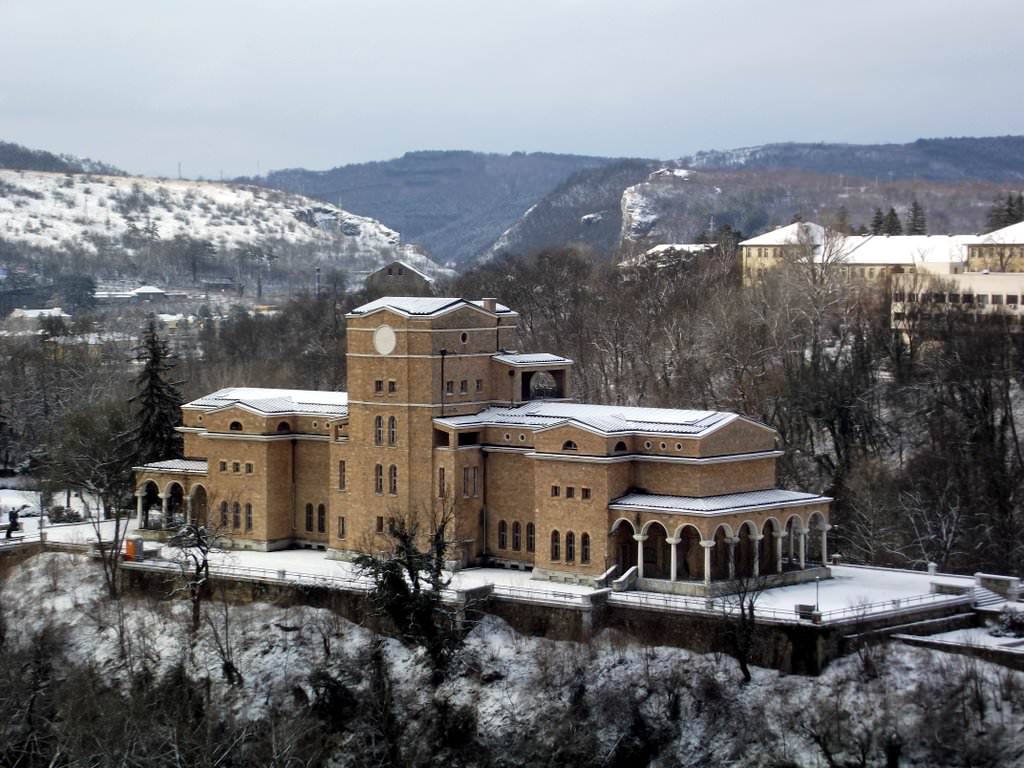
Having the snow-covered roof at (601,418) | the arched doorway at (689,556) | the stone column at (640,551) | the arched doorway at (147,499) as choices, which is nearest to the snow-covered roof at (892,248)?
the snow-covered roof at (601,418)

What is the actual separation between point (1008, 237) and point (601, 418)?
46221 millimetres

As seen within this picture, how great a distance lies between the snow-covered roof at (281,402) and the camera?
6419 cm

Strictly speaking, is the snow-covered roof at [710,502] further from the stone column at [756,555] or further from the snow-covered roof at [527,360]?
the snow-covered roof at [527,360]

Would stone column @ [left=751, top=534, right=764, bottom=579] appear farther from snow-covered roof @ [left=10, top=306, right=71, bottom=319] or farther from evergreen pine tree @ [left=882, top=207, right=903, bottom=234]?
snow-covered roof @ [left=10, top=306, right=71, bottom=319]

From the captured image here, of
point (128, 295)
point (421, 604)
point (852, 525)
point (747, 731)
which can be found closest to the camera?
point (747, 731)

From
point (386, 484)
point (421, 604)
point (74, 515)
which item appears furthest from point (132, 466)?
point (421, 604)

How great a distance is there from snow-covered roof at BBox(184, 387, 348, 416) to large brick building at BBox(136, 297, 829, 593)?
0.08 m

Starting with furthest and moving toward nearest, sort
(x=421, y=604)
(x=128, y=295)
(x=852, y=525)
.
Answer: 1. (x=128, y=295)
2. (x=852, y=525)
3. (x=421, y=604)

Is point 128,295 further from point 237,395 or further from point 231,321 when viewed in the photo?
point 237,395

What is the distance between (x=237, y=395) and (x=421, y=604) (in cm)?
1553

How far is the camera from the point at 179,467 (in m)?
66.4

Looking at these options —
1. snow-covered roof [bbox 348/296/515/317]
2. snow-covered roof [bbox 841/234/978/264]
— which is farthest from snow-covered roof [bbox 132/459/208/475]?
snow-covered roof [bbox 841/234/978/264]

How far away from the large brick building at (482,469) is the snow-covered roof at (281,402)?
0.08 metres

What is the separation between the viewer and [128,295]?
575 ft
